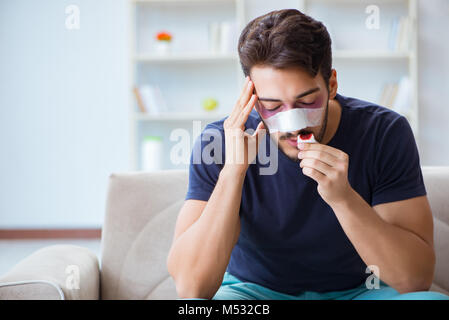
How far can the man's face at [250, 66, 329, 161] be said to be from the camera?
1.02 m

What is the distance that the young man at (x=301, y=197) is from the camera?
1003 millimetres

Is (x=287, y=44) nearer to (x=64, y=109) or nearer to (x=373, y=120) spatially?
(x=373, y=120)

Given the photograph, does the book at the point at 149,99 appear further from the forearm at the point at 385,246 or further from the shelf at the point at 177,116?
the forearm at the point at 385,246

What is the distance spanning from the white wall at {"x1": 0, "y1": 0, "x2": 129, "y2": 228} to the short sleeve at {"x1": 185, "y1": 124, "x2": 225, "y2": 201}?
2669 mm

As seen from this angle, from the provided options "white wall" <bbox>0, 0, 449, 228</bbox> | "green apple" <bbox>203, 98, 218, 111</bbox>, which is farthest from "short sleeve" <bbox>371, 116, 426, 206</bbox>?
"white wall" <bbox>0, 0, 449, 228</bbox>

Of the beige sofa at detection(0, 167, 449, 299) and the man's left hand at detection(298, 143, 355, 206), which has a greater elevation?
the man's left hand at detection(298, 143, 355, 206)

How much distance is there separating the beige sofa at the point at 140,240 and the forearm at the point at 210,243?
31 centimetres

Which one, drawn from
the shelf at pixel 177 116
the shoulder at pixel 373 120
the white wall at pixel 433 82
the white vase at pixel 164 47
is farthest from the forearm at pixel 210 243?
the white wall at pixel 433 82

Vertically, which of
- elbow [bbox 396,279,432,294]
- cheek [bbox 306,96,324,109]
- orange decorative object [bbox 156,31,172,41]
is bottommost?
elbow [bbox 396,279,432,294]

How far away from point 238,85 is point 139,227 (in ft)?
7.69

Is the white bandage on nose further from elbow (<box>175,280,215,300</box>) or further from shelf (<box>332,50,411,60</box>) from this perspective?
shelf (<box>332,50,411,60</box>)

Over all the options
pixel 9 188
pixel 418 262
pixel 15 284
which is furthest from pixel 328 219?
pixel 9 188

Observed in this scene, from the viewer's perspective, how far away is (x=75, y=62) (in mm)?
3727
